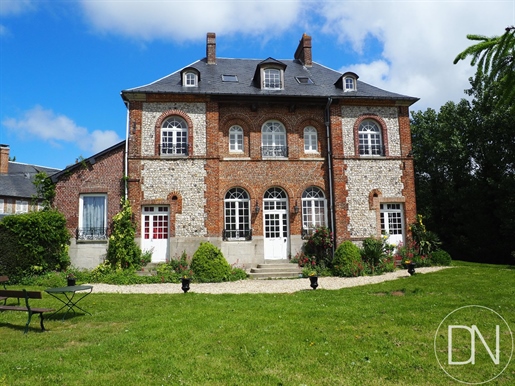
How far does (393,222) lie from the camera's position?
1700cm

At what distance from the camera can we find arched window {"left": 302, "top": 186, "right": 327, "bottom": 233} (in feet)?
55.3

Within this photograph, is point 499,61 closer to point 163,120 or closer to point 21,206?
point 163,120

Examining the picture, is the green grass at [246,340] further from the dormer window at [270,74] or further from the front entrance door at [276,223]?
the dormer window at [270,74]

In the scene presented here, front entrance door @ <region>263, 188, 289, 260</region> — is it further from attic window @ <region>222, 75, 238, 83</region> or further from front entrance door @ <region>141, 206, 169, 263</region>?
attic window @ <region>222, 75, 238, 83</region>

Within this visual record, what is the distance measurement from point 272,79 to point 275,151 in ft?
10.8

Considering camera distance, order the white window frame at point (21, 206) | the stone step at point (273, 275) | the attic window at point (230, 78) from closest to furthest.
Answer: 1. the stone step at point (273, 275)
2. the attic window at point (230, 78)
3. the white window frame at point (21, 206)

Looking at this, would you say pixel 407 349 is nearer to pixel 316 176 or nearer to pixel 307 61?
pixel 316 176

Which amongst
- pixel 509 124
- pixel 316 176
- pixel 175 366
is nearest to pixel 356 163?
pixel 316 176

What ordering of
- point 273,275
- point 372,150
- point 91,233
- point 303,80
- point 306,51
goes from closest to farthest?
1. point 273,275
2. point 91,233
3. point 372,150
4. point 303,80
5. point 306,51

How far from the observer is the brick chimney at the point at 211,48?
63.4 ft

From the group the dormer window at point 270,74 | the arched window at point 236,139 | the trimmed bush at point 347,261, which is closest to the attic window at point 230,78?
the dormer window at point 270,74

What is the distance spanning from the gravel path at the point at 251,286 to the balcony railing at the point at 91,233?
277 centimetres

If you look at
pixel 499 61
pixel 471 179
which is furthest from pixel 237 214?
pixel 471 179

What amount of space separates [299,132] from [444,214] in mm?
12550
